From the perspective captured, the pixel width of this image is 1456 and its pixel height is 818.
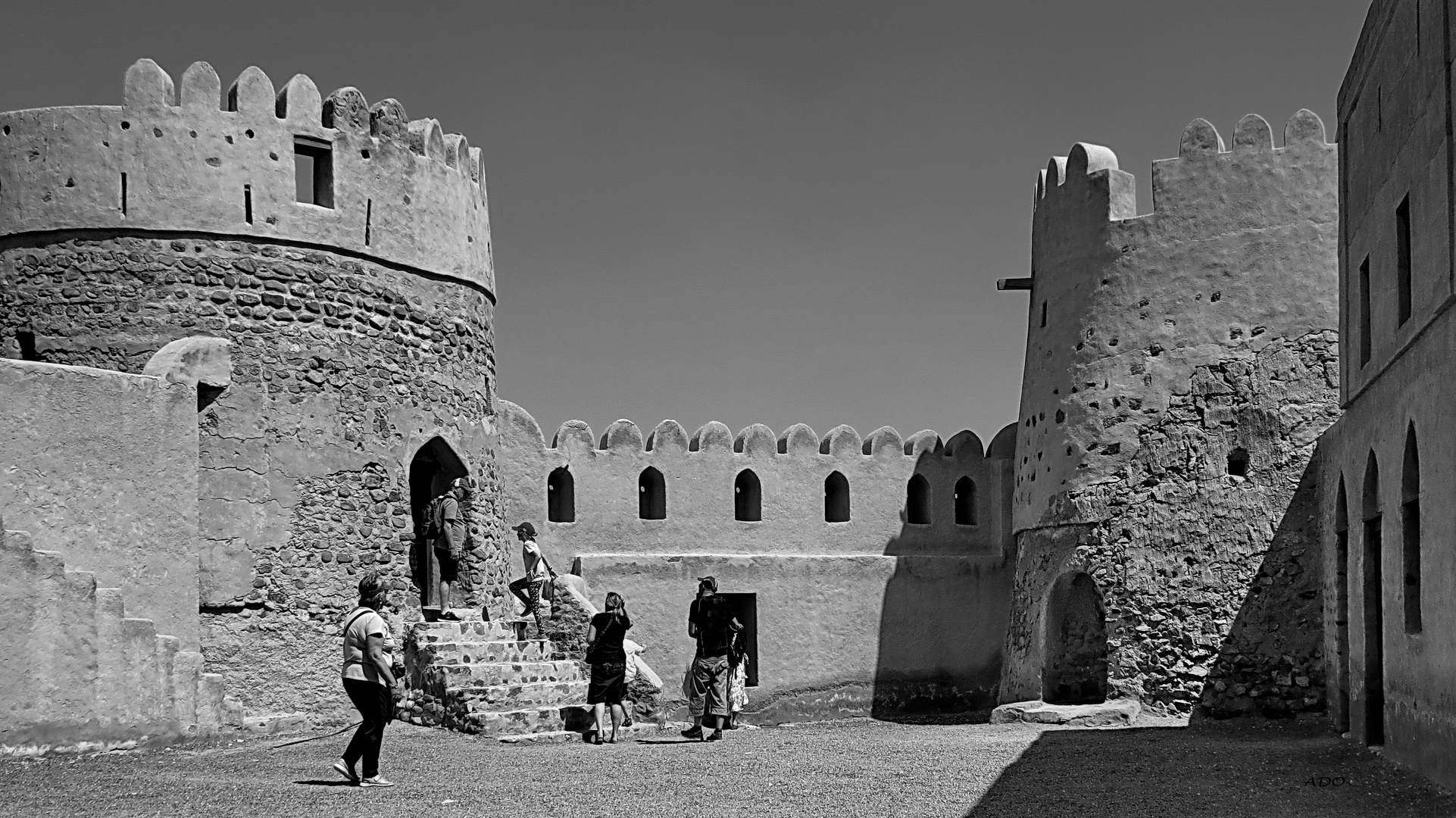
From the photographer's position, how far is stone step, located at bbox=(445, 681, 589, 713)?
13961 millimetres

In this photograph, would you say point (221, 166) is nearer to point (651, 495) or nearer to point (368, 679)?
point (368, 679)

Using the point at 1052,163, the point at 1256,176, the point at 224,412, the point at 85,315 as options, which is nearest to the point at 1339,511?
the point at 1256,176

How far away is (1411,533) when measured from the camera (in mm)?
11383

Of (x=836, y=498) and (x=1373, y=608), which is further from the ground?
(x=836, y=498)

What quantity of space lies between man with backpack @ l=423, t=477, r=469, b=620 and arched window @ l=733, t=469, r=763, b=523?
4966 millimetres

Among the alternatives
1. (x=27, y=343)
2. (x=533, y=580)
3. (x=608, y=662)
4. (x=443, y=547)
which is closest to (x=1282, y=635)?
(x=608, y=662)

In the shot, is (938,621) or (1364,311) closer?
(1364,311)

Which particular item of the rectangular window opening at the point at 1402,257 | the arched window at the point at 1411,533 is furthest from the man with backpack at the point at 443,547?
the rectangular window opening at the point at 1402,257

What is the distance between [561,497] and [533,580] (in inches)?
138

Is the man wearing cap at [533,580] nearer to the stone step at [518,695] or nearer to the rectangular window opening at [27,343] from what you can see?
the stone step at [518,695]

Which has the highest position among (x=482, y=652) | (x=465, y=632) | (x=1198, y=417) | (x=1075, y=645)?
(x=1198, y=417)

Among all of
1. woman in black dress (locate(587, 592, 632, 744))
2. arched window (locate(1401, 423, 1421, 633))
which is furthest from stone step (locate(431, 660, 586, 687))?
arched window (locate(1401, 423, 1421, 633))

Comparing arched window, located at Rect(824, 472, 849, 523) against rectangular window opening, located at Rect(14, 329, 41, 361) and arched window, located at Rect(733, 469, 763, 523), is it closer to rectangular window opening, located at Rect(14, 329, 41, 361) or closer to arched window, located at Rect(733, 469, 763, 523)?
arched window, located at Rect(733, 469, 763, 523)

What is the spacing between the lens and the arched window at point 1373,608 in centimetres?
1286
